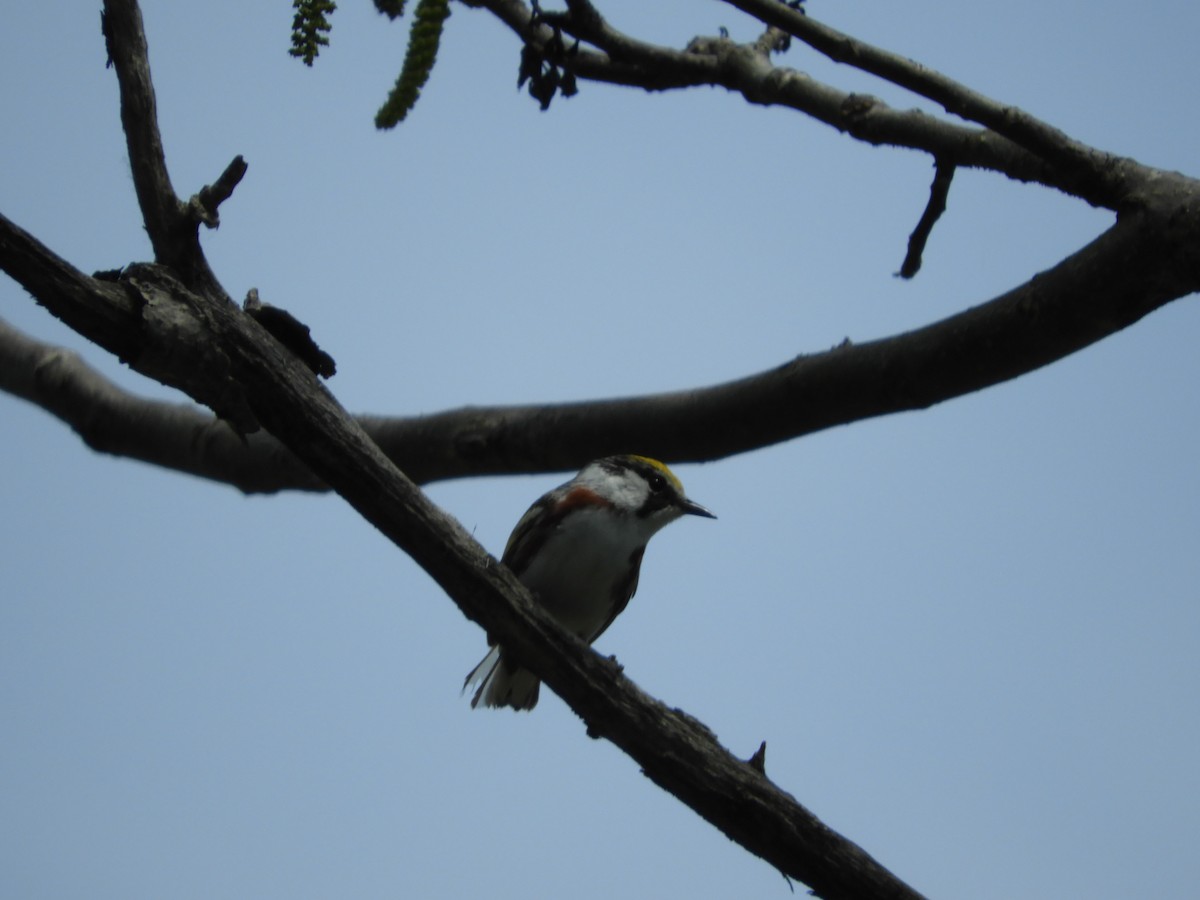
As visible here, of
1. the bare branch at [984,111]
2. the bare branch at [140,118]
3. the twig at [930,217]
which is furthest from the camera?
the twig at [930,217]

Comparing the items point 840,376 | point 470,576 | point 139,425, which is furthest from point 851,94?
point 139,425

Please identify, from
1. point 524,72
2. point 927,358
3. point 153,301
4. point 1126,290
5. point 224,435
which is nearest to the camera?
point 153,301

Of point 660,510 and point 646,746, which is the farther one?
point 660,510

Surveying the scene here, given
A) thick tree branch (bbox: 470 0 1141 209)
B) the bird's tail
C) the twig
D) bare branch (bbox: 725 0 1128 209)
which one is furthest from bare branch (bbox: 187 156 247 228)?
the bird's tail

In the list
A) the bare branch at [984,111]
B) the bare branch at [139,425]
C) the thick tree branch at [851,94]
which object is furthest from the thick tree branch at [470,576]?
the bare branch at [139,425]

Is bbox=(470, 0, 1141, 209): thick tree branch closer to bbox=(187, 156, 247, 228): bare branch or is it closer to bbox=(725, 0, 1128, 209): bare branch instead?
bbox=(725, 0, 1128, 209): bare branch

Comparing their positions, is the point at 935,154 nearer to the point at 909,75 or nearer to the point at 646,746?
the point at 909,75

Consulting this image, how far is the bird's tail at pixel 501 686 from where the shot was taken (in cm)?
591

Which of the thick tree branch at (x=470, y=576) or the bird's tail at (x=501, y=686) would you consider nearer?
the thick tree branch at (x=470, y=576)

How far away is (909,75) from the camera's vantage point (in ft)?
12.2

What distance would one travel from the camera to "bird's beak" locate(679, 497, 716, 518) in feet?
20.4

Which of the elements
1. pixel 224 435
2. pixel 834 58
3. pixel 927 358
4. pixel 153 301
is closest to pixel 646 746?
pixel 927 358

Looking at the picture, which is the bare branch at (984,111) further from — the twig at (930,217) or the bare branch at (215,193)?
the bare branch at (215,193)

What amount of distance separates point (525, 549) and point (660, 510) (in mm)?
754
